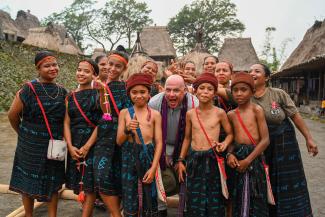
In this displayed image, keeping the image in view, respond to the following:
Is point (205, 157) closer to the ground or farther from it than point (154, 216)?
farther from it

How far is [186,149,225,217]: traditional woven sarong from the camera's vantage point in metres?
2.69

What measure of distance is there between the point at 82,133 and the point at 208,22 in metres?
40.0

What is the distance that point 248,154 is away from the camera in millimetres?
2699

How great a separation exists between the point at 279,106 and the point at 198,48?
10.9 metres

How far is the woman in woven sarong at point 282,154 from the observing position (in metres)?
2.90

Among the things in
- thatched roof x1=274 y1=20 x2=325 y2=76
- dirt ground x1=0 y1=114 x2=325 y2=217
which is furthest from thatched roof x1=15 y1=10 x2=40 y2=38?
dirt ground x1=0 y1=114 x2=325 y2=217

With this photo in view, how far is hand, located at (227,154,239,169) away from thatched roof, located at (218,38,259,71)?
24.7m

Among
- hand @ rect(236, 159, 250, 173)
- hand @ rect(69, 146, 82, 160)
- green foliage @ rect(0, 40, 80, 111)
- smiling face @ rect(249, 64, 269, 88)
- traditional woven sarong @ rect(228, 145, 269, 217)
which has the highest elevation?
green foliage @ rect(0, 40, 80, 111)

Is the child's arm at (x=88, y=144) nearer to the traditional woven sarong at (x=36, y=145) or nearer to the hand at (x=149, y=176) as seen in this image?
the traditional woven sarong at (x=36, y=145)

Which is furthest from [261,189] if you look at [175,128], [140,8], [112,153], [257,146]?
[140,8]

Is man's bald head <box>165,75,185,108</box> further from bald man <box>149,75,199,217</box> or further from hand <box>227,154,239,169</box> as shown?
hand <box>227,154,239,169</box>

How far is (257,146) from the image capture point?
2689 millimetres

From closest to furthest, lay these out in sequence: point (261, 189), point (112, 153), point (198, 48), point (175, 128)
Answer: point (261, 189) → point (112, 153) → point (175, 128) → point (198, 48)

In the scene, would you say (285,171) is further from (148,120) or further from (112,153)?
(112,153)
